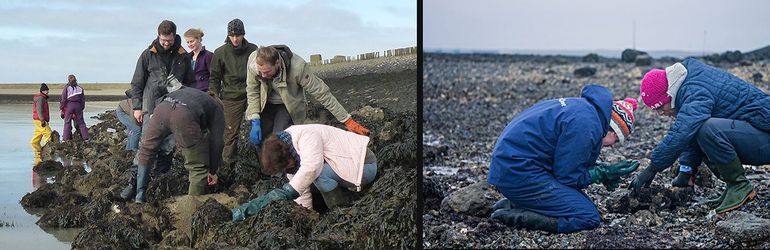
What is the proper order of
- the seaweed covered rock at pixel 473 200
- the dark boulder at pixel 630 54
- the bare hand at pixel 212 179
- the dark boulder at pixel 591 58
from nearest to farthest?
the bare hand at pixel 212 179
the seaweed covered rock at pixel 473 200
the dark boulder at pixel 630 54
the dark boulder at pixel 591 58

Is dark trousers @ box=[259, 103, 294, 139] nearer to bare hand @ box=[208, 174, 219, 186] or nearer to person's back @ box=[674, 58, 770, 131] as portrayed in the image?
bare hand @ box=[208, 174, 219, 186]

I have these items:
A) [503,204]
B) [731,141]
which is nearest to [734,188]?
[731,141]

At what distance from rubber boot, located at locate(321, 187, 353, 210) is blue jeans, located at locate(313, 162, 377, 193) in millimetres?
31

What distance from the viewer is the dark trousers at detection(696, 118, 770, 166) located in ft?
23.4

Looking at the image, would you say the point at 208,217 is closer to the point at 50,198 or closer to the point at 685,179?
the point at 50,198

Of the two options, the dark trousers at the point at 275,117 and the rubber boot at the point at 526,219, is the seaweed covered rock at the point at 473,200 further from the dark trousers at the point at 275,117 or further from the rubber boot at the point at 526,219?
the dark trousers at the point at 275,117

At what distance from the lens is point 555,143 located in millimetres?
7180

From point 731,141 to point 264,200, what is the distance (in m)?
2.95

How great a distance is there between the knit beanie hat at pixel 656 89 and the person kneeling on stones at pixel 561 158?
0.50 ft

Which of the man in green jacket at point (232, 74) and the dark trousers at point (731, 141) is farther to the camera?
the man in green jacket at point (232, 74)

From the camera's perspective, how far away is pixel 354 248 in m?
7.11

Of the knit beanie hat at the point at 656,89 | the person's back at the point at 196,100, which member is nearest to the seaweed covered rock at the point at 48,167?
the person's back at the point at 196,100

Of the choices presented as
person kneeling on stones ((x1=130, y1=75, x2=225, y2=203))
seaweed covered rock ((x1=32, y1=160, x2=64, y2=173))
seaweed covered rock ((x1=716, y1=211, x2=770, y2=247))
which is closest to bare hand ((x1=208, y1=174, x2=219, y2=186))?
person kneeling on stones ((x1=130, y1=75, x2=225, y2=203))

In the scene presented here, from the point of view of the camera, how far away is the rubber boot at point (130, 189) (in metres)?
7.66
